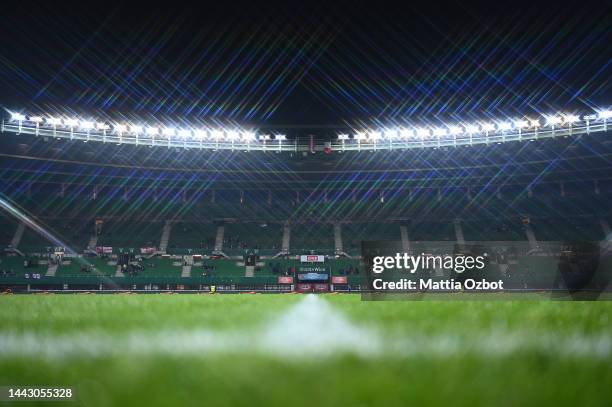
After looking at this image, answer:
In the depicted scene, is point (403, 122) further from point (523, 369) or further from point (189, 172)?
point (523, 369)

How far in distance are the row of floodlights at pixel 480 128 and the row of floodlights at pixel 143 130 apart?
9660 mm

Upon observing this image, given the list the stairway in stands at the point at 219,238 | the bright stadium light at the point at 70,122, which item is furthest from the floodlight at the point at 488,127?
the bright stadium light at the point at 70,122

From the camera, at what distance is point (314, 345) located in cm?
234

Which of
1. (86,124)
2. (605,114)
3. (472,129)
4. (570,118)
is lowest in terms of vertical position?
(605,114)

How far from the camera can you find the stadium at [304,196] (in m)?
1.79

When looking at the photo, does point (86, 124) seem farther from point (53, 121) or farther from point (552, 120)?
point (552, 120)

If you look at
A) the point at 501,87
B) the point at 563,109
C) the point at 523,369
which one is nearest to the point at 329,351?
the point at 523,369

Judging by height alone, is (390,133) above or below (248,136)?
below

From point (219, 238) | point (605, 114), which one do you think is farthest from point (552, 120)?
point (219, 238)

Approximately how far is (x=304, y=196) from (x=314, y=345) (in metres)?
55.3

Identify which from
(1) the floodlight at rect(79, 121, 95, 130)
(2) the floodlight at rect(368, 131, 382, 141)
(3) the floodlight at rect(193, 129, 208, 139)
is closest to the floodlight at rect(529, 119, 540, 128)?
(2) the floodlight at rect(368, 131, 382, 141)

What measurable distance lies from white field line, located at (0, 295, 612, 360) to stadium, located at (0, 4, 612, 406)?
3cm

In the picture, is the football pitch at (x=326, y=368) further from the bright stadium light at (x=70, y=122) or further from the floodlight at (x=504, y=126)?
the floodlight at (x=504, y=126)

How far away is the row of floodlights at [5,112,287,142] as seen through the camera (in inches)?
1554
